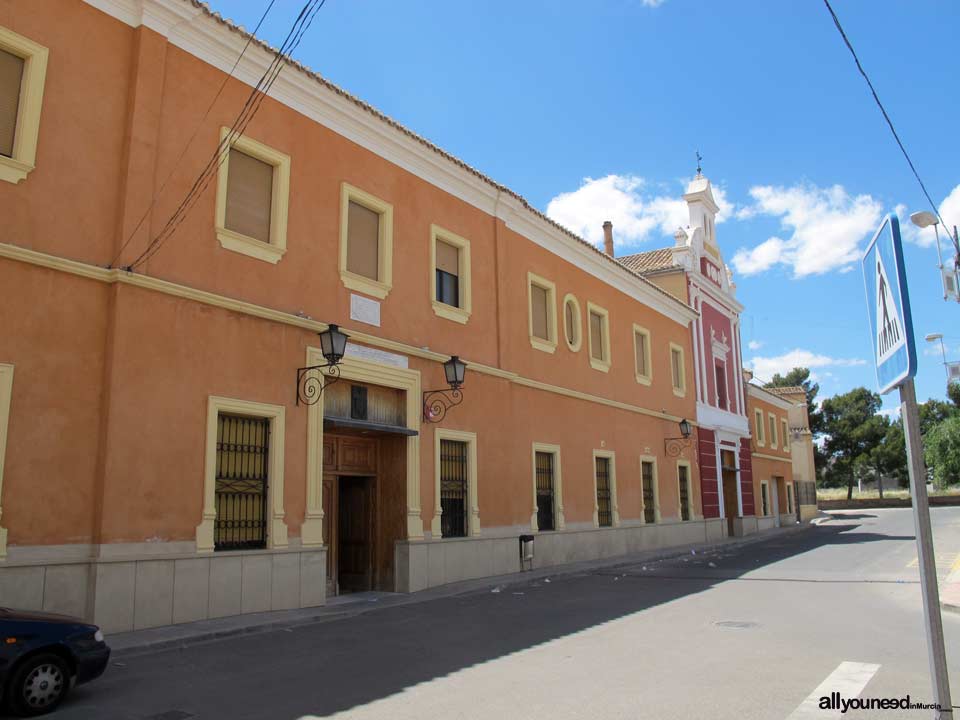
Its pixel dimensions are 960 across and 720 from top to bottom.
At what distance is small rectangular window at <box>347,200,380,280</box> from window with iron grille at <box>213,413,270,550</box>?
3455mm

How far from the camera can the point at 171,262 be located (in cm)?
1025

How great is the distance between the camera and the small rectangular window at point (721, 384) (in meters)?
30.4

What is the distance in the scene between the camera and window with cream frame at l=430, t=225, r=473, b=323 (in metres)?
15.2

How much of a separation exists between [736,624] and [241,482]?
6850mm

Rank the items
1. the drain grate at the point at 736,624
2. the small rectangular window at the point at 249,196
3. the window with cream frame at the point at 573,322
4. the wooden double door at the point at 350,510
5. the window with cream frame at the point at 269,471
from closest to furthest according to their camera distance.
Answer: the drain grate at the point at 736,624 → the window with cream frame at the point at 269,471 → the small rectangular window at the point at 249,196 → the wooden double door at the point at 350,510 → the window with cream frame at the point at 573,322

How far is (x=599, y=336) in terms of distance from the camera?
72.1 ft

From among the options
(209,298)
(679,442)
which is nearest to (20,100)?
(209,298)

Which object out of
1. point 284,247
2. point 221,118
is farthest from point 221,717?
point 221,118

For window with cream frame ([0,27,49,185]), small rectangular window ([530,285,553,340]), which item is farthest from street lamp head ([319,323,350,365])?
small rectangular window ([530,285,553,340])

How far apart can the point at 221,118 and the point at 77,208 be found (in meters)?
2.74

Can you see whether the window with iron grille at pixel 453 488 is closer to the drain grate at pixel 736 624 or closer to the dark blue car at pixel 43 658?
the drain grate at pixel 736 624

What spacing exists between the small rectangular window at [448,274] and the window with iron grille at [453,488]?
290cm

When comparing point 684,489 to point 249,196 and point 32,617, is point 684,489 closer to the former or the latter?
point 249,196

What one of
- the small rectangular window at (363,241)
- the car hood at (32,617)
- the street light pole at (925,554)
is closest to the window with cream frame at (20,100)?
the car hood at (32,617)
